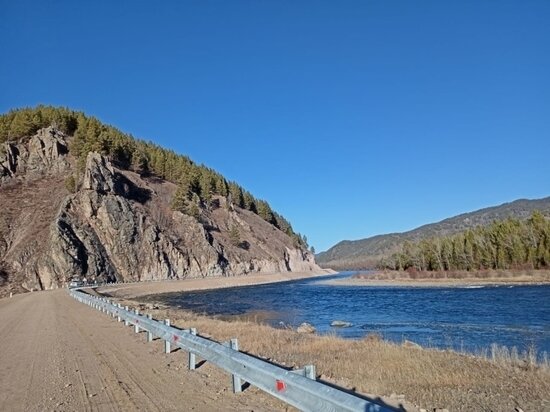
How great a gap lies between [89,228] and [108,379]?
88292 mm

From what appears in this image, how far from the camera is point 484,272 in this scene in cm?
8525

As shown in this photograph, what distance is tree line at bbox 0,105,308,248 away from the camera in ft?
375

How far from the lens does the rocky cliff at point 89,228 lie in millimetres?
82500

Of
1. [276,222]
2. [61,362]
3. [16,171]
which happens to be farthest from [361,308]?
[276,222]

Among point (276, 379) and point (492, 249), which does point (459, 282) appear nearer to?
point (492, 249)

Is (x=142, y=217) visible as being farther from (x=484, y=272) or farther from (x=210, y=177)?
(x=484, y=272)

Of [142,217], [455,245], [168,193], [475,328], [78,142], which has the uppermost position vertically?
[78,142]

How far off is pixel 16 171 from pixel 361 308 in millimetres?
92429

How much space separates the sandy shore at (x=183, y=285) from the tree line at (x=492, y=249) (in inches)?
1359

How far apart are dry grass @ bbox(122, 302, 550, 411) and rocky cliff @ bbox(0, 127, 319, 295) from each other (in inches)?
2896

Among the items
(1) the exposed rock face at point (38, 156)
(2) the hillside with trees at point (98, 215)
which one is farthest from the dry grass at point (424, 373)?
Result: (1) the exposed rock face at point (38, 156)

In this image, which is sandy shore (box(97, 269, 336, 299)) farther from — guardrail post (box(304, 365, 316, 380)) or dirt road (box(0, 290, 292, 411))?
guardrail post (box(304, 365, 316, 380))

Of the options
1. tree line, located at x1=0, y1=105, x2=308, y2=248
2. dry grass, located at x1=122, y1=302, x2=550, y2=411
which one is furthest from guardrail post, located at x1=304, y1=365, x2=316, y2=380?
tree line, located at x1=0, y1=105, x2=308, y2=248

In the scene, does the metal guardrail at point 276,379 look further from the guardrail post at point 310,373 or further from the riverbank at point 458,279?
the riverbank at point 458,279
